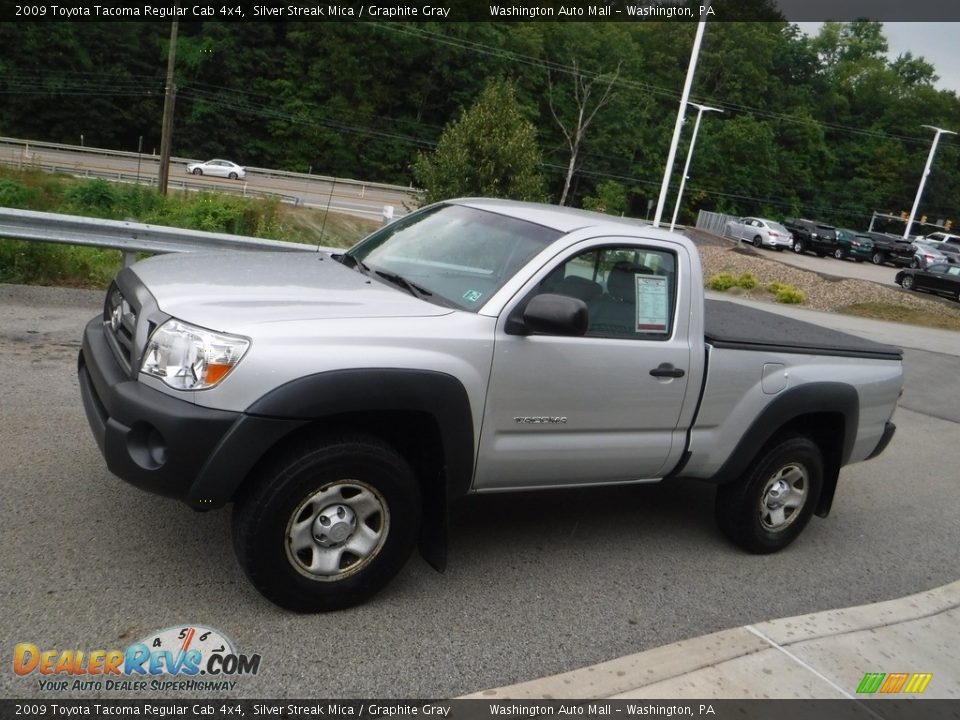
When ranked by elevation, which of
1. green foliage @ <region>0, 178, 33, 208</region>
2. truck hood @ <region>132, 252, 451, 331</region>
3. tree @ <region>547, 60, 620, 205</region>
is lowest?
green foliage @ <region>0, 178, 33, 208</region>

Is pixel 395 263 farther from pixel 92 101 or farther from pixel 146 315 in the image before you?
pixel 92 101

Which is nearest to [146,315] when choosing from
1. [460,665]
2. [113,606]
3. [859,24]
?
[113,606]

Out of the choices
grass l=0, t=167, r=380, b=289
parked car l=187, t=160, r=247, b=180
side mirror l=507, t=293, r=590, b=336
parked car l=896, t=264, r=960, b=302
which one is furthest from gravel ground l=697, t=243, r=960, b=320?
parked car l=187, t=160, r=247, b=180

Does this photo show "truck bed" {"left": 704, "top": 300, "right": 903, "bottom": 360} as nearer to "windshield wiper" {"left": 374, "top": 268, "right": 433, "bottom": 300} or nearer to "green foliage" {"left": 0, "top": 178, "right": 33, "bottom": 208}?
"windshield wiper" {"left": 374, "top": 268, "right": 433, "bottom": 300}

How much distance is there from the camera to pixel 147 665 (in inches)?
126

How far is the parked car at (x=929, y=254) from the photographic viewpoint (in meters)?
36.7

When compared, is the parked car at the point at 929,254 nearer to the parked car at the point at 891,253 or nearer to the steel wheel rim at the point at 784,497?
the parked car at the point at 891,253

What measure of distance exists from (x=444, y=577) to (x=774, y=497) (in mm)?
2123

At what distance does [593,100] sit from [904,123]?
40.6m

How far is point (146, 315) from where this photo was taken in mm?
A: 3629

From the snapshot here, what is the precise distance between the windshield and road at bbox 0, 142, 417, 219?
30958 mm

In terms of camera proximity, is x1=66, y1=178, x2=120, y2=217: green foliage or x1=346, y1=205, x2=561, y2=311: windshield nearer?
x1=346, y1=205, x2=561, y2=311: windshield

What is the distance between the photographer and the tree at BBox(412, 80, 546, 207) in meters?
19.6

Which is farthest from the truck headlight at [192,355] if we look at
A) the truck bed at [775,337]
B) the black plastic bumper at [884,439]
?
the black plastic bumper at [884,439]
